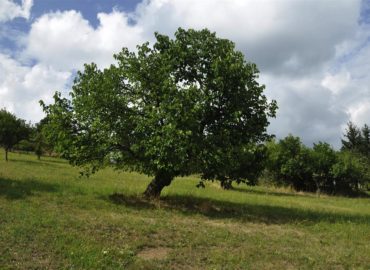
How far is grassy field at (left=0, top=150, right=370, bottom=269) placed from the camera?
11.0 meters

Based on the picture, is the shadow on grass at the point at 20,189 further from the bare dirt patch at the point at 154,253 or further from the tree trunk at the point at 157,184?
the bare dirt patch at the point at 154,253

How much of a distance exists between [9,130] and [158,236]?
45369 mm

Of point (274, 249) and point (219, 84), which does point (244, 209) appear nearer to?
point (219, 84)

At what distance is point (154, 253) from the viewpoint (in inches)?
469

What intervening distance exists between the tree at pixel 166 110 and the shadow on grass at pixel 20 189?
2.63 metres

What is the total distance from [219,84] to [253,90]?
198cm

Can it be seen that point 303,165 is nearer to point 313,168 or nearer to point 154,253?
point 313,168

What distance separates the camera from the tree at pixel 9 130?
2111 inches

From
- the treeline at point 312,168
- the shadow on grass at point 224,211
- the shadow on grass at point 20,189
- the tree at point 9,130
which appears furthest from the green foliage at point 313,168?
the shadow on grass at point 20,189

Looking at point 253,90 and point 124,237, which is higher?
point 253,90

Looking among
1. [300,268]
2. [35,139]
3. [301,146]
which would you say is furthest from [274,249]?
[35,139]

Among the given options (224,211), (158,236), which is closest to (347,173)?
(224,211)

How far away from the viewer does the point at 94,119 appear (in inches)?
765

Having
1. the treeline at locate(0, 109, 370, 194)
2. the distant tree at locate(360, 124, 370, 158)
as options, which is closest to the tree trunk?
the treeline at locate(0, 109, 370, 194)
